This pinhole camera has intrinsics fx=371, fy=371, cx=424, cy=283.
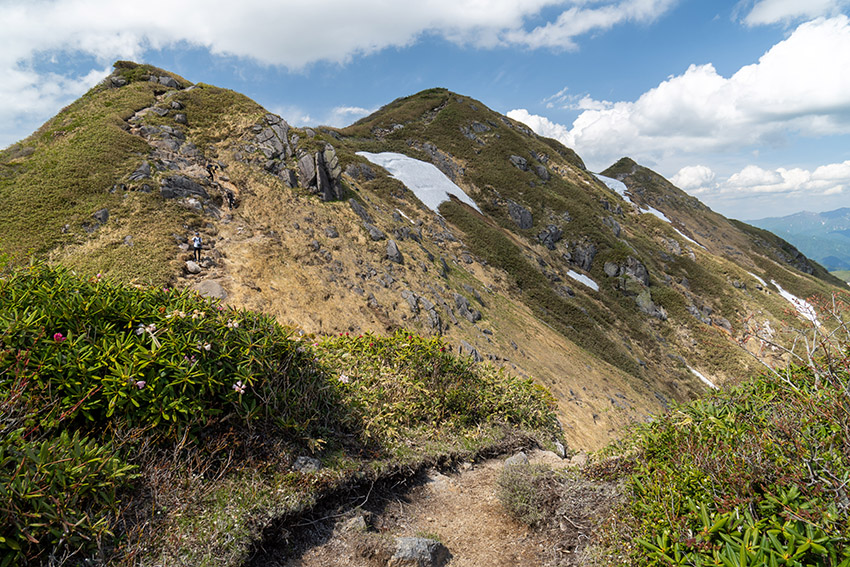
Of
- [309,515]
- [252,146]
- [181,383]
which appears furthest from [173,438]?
Result: [252,146]

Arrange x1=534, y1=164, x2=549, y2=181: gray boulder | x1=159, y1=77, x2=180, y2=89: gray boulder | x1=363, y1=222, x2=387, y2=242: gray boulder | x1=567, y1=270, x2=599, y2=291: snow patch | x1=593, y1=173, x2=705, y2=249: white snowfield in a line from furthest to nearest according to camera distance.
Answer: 1. x1=593, y1=173, x2=705, y2=249: white snowfield
2. x1=534, y1=164, x2=549, y2=181: gray boulder
3. x1=567, y1=270, x2=599, y2=291: snow patch
4. x1=159, y1=77, x2=180, y2=89: gray boulder
5. x1=363, y1=222, x2=387, y2=242: gray boulder

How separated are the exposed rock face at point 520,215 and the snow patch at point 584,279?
8627 millimetres

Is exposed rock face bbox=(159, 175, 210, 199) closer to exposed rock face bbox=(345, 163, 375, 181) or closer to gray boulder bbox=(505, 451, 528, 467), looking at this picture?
exposed rock face bbox=(345, 163, 375, 181)

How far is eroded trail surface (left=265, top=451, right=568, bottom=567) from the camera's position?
4219 mm

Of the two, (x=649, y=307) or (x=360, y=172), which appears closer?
(x=360, y=172)

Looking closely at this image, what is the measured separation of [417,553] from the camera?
14.0ft

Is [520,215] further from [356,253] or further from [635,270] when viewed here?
[356,253]

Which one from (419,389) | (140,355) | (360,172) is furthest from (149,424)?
(360,172)

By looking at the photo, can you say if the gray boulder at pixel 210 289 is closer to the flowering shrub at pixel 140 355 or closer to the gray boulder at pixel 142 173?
the gray boulder at pixel 142 173

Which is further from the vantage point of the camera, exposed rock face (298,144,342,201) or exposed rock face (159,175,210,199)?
exposed rock face (298,144,342,201)

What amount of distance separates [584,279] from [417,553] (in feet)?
148

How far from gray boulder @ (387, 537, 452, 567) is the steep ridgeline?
4.02 meters

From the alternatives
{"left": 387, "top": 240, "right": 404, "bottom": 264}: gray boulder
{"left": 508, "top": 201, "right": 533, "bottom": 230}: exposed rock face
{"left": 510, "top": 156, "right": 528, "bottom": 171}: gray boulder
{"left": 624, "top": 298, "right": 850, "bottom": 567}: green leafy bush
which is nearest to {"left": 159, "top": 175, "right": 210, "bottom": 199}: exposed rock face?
{"left": 387, "top": 240, "right": 404, "bottom": 264}: gray boulder

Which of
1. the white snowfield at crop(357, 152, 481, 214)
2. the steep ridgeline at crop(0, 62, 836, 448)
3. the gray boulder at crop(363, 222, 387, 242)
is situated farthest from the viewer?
the white snowfield at crop(357, 152, 481, 214)
